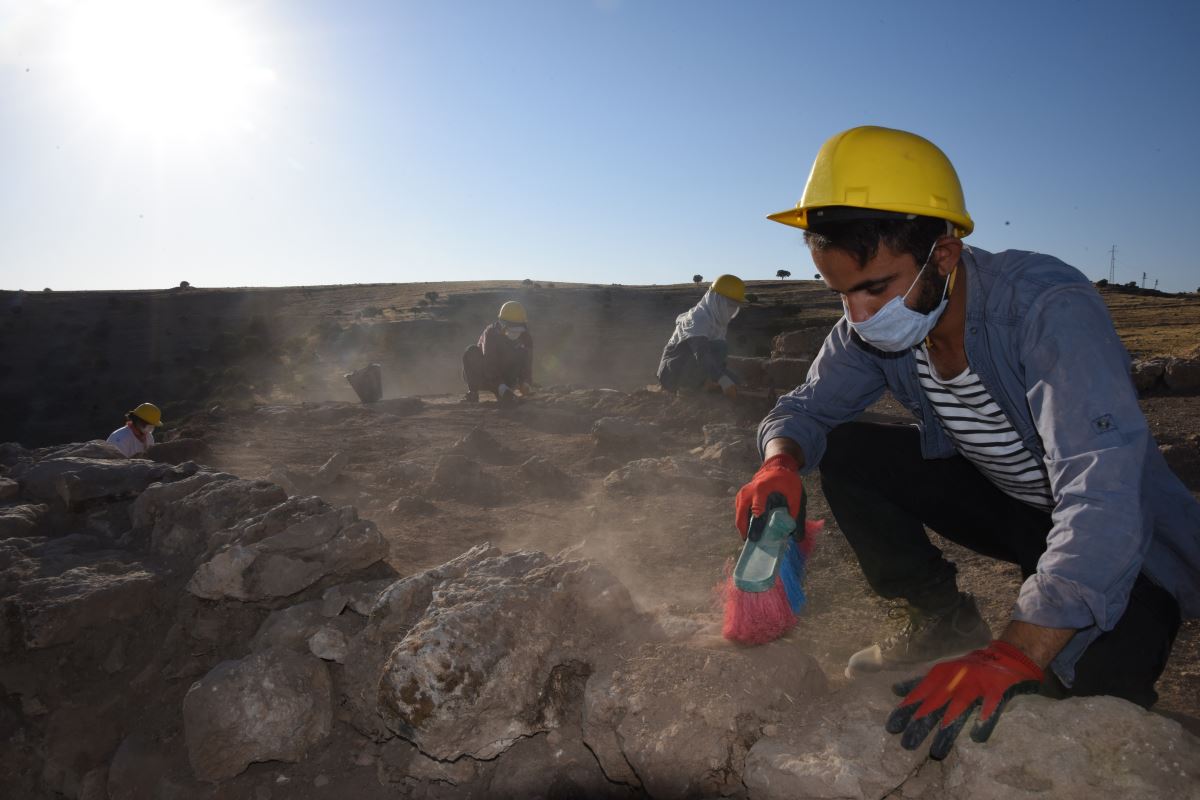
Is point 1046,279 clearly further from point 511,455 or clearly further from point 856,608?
point 511,455

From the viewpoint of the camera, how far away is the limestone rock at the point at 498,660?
6.80 ft

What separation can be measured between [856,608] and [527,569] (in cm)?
128

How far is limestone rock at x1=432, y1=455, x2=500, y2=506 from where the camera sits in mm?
4562

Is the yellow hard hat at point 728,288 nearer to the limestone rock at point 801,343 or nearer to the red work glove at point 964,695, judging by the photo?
the limestone rock at point 801,343

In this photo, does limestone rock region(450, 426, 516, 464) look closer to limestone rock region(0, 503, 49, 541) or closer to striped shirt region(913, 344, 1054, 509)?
limestone rock region(0, 503, 49, 541)

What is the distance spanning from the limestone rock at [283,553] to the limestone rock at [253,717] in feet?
1.37

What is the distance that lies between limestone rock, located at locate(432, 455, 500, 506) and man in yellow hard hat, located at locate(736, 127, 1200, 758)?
248 centimetres

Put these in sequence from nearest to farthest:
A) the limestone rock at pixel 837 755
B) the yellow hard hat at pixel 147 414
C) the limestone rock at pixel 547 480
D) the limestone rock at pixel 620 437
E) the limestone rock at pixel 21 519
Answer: the limestone rock at pixel 837 755 → the limestone rock at pixel 21 519 → the limestone rock at pixel 547 480 → the limestone rock at pixel 620 437 → the yellow hard hat at pixel 147 414

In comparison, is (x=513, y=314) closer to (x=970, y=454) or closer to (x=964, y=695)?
(x=970, y=454)

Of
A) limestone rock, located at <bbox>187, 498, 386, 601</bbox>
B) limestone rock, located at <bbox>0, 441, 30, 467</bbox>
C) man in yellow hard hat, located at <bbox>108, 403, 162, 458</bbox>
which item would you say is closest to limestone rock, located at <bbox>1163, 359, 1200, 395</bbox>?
limestone rock, located at <bbox>187, 498, 386, 601</bbox>

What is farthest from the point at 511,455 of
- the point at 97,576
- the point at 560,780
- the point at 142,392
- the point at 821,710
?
the point at 142,392

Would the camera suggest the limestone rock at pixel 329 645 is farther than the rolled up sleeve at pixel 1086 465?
Yes

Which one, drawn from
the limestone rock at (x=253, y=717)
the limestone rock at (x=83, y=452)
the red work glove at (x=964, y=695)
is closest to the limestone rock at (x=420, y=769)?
the limestone rock at (x=253, y=717)

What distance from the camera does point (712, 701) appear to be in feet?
5.96
